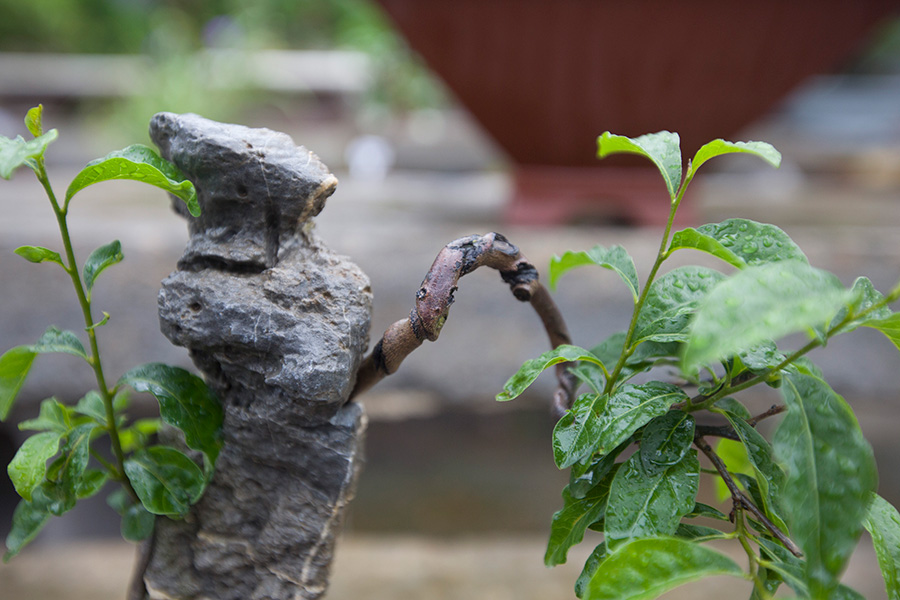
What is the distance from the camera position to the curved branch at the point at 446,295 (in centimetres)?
41

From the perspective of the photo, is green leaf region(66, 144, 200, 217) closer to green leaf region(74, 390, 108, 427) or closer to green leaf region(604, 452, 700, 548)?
green leaf region(74, 390, 108, 427)

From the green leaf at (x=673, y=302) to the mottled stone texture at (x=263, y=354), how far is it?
0.60ft

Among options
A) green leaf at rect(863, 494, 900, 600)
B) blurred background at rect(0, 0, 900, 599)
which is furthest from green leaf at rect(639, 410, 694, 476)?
blurred background at rect(0, 0, 900, 599)

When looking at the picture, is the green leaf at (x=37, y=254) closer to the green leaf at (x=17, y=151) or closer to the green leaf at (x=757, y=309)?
the green leaf at (x=17, y=151)

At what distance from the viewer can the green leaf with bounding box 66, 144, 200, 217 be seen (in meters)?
0.37

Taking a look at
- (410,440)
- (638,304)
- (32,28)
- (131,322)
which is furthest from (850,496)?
(32,28)

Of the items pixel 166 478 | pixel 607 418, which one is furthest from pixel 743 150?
pixel 166 478

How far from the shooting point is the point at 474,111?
137 centimetres

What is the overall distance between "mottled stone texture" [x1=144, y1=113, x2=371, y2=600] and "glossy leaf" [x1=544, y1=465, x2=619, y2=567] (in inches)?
5.6

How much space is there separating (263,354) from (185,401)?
2.6 inches

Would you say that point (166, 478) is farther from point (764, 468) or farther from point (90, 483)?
point (764, 468)

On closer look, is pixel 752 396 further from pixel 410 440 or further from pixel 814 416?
pixel 814 416

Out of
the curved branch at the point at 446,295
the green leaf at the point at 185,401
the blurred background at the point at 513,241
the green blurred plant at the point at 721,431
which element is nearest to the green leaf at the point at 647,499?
the green blurred plant at the point at 721,431

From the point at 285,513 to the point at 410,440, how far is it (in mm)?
792
